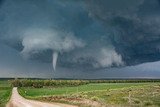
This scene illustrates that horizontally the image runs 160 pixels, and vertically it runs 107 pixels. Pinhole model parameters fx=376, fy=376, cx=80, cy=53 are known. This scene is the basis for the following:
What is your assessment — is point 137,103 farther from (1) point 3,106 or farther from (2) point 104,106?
(1) point 3,106

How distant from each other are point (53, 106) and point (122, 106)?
11.7 meters

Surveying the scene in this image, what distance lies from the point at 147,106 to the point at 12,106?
2575cm

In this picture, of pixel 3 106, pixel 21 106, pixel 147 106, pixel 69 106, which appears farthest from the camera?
pixel 3 106

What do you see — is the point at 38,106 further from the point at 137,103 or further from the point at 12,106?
the point at 137,103

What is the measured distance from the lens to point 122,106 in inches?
2245

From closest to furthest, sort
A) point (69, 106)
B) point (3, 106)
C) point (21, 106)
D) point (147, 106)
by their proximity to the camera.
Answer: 1. point (147, 106)
2. point (69, 106)
3. point (21, 106)
4. point (3, 106)

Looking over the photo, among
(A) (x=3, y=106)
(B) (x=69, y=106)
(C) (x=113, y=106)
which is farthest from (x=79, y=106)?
(A) (x=3, y=106)

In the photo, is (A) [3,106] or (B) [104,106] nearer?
(B) [104,106]

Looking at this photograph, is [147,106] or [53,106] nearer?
[147,106]

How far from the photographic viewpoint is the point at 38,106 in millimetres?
62156

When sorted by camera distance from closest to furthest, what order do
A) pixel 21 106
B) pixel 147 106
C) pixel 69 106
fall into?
1. pixel 147 106
2. pixel 69 106
3. pixel 21 106

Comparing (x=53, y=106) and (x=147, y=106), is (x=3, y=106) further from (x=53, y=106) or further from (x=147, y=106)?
(x=147, y=106)

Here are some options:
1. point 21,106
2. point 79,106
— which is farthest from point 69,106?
point 21,106

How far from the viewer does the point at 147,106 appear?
56.7 meters
